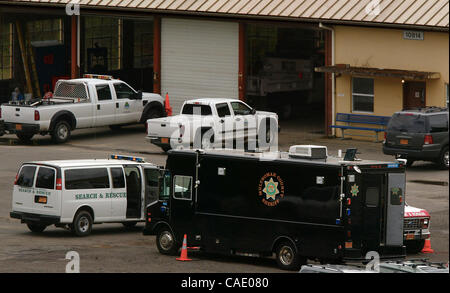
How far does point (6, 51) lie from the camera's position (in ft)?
168

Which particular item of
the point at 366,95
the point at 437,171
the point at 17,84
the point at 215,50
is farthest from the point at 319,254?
the point at 17,84

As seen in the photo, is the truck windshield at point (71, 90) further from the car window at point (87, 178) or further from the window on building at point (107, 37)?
the window on building at point (107, 37)

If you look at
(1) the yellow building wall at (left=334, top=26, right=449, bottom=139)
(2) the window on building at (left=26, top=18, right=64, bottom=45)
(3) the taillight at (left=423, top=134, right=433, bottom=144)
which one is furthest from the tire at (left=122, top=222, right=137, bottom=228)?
(2) the window on building at (left=26, top=18, right=64, bottom=45)

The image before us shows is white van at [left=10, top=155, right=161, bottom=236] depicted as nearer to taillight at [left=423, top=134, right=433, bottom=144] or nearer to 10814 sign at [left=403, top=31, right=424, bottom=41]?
taillight at [left=423, top=134, right=433, bottom=144]

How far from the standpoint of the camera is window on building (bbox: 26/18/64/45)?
5309 cm

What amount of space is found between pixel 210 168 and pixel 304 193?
226cm

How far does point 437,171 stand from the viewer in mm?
33469

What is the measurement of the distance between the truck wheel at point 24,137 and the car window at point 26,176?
1309 centimetres

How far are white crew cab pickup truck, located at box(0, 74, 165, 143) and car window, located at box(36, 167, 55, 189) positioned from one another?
12666mm

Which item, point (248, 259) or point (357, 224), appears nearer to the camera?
point (357, 224)

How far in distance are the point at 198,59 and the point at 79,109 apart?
7.39 meters

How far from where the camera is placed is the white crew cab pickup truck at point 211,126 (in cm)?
3525

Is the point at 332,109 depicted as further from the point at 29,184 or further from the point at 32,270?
the point at 32,270

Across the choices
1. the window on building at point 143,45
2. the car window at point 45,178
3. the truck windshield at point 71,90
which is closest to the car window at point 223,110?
the truck windshield at point 71,90
